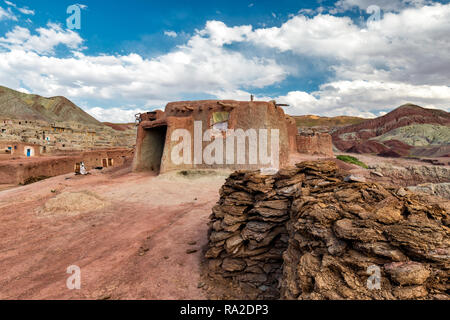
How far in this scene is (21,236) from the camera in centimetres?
674

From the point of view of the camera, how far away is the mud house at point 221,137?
14.8 m

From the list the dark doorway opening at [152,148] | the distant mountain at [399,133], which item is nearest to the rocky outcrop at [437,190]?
the dark doorway opening at [152,148]

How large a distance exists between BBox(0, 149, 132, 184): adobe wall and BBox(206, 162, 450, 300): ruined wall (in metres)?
19.4

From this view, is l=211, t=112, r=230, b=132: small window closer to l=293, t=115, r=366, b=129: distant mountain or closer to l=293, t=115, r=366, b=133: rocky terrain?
l=293, t=115, r=366, b=133: rocky terrain

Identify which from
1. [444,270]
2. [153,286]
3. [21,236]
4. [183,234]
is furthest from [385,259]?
[21,236]

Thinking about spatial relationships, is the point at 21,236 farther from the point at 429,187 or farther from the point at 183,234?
the point at 429,187

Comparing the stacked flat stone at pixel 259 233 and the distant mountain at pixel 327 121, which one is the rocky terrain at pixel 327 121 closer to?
the distant mountain at pixel 327 121

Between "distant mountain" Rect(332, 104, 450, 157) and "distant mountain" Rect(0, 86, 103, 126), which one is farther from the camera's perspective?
"distant mountain" Rect(0, 86, 103, 126)

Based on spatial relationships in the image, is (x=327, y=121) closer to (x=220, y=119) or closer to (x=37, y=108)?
(x=220, y=119)

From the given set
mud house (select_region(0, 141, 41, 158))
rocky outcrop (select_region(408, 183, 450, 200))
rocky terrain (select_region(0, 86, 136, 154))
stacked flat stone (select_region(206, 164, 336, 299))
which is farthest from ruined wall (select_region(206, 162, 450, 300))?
rocky terrain (select_region(0, 86, 136, 154))

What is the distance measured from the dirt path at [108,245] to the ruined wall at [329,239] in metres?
1.14

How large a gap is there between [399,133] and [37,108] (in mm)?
116828

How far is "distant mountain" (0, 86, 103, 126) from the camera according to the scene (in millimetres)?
72369
